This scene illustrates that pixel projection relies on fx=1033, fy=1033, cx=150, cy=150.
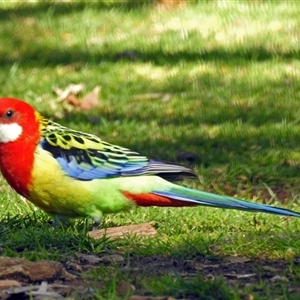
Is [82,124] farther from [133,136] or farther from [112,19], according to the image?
[112,19]

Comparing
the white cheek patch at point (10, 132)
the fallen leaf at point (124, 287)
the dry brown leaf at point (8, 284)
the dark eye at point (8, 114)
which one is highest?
the dark eye at point (8, 114)

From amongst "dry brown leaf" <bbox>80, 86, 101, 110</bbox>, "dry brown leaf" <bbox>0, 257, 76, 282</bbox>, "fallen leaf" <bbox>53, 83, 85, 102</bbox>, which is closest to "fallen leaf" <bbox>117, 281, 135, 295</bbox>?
"dry brown leaf" <bbox>0, 257, 76, 282</bbox>

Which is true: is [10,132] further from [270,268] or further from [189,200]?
[270,268]

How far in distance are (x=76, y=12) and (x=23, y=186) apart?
20.0 ft

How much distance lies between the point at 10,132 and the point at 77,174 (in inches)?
18.9

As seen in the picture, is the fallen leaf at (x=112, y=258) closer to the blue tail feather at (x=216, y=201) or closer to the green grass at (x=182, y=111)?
the green grass at (x=182, y=111)

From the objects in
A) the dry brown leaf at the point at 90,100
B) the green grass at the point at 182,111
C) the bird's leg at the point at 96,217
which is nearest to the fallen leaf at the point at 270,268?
the green grass at the point at 182,111

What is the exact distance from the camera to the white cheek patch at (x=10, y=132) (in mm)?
6125

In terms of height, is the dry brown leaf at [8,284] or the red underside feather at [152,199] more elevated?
the dry brown leaf at [8,284]

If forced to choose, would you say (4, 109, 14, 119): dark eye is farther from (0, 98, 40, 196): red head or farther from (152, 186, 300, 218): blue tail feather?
(152, 186, 300, 218): blue tail feather

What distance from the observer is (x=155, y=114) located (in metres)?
9.64

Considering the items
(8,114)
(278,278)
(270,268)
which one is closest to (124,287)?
(278,278)

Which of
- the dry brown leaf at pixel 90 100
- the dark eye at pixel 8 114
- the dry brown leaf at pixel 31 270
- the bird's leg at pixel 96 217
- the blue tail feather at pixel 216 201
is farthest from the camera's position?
the dry brown leaf at pixel 90 100

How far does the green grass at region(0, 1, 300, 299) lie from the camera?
17.6 feet
